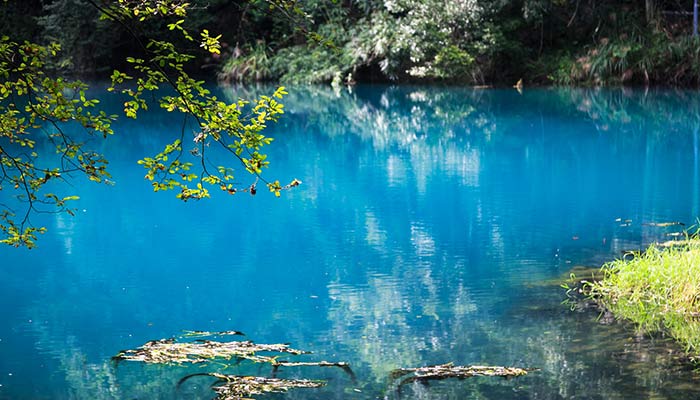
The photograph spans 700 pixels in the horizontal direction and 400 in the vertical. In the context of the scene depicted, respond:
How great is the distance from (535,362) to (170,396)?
192 cm

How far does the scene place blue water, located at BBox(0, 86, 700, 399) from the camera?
4.80 metres

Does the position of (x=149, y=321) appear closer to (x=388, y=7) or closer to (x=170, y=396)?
(x=170, y=396)

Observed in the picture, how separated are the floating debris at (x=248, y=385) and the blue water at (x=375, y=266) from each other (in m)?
0.06

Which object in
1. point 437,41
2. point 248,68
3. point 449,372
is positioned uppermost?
point 248,68

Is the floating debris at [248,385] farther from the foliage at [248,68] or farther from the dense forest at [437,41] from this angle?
the foliage at [248,68]

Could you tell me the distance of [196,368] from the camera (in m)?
4.81

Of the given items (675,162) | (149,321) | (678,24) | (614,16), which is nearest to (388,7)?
(614,16)

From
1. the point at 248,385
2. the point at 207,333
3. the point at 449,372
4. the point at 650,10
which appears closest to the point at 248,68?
the point at 650,10

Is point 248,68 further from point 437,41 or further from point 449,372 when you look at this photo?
point 449,372

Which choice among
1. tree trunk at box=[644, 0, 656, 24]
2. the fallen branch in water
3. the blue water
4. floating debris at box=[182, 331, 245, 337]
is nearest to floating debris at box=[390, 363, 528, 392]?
the blue water

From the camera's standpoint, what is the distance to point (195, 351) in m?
4.89

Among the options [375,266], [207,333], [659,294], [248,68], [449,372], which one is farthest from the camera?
[248,68]

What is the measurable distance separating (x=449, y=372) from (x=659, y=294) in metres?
1.80

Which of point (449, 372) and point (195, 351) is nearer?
point (449, 372)
